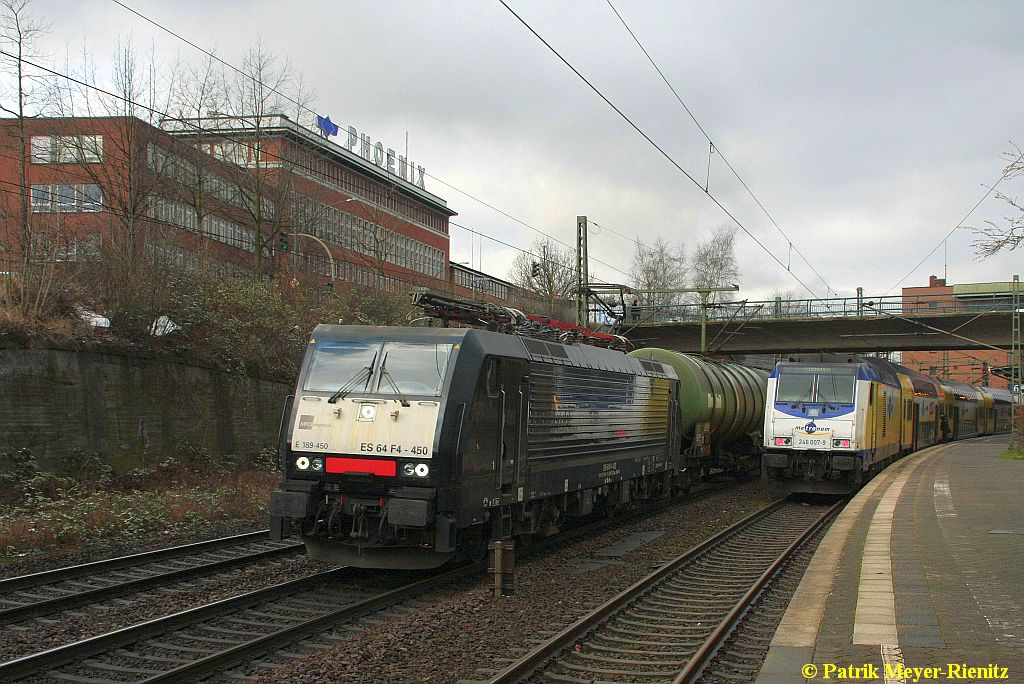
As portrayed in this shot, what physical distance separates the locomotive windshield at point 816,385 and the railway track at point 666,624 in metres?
6.53

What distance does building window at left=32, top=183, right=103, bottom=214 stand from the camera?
2025 cm

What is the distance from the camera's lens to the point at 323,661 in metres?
7.47

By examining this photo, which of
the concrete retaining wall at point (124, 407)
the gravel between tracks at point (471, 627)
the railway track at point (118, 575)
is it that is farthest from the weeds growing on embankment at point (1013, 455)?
the railway track at point (118, 575)

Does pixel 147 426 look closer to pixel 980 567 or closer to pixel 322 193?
pixel 980 567

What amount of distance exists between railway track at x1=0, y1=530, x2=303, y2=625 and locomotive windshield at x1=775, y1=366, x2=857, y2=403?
1205 centimetres

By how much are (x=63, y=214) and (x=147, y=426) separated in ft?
15.2

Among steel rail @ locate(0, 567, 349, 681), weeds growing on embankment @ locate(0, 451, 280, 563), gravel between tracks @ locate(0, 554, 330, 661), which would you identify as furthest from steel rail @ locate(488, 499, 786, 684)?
weeds growing on embankment @ locate(0, 451, 280, 563)

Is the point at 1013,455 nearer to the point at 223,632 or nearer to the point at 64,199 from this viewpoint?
the point at 223,632

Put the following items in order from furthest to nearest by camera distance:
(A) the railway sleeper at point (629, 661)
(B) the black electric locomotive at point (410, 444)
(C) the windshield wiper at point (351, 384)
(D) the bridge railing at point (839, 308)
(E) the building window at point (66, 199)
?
(D) the bridge railing at point (839, 308), (E) the building window at point (66, 199), (C) the windshield wiper at point (351, 384), (B) the black electric locomotive at point (410, 444), (A) the railway sleeper at point (629, 661)

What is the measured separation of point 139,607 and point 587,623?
4388 millimetres

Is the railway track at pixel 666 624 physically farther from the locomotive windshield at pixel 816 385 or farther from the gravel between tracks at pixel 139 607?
the locomotive windshield at pixel 816 385

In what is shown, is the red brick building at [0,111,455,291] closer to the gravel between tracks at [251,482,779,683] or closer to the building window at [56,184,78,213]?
the building window at [56,184,78,213]

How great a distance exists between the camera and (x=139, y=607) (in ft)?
30.5

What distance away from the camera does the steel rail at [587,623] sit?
7223 mm
